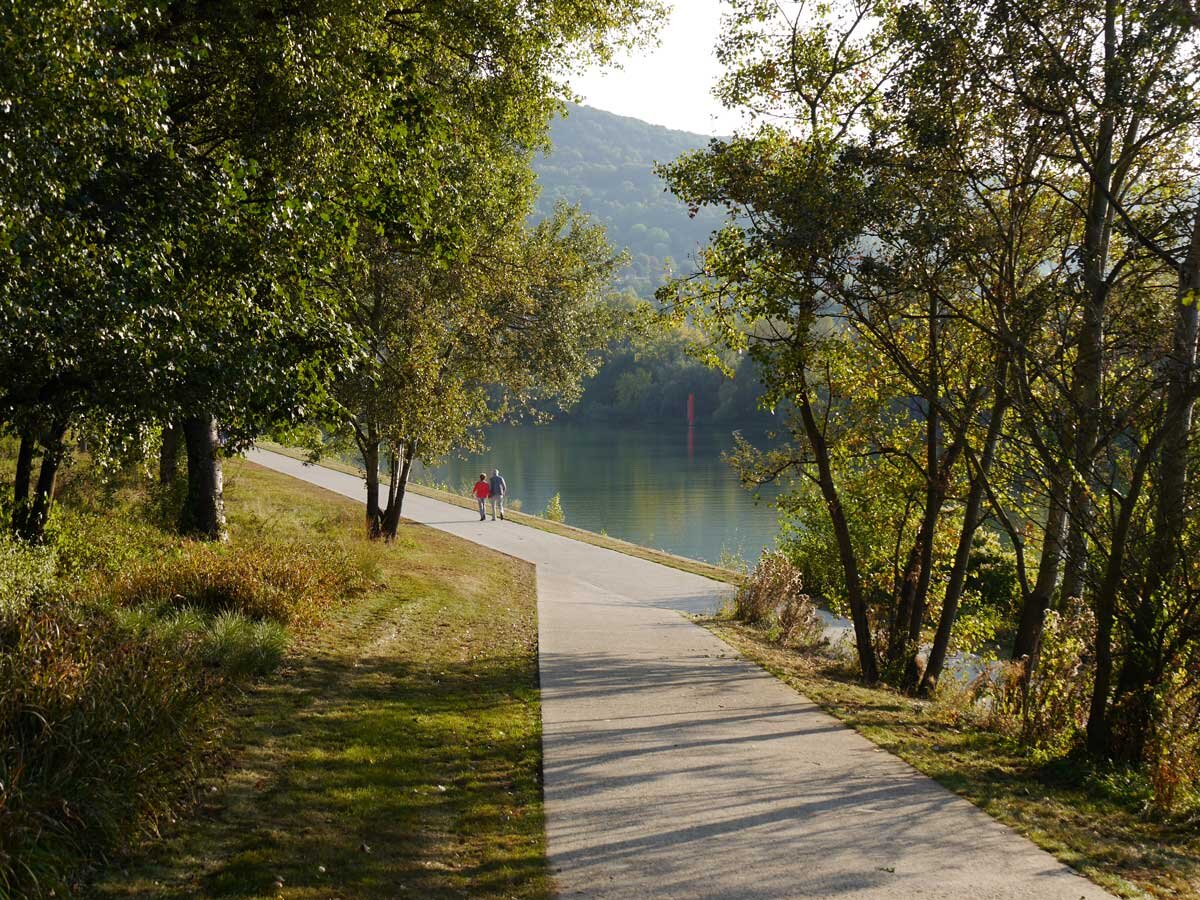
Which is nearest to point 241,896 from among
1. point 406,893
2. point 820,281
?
point 406,893

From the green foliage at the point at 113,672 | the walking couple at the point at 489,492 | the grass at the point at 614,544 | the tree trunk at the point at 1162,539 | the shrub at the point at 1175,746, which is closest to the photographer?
the green foliage at the point at 113,672

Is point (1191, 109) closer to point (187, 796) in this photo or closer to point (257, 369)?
point (257, 369)

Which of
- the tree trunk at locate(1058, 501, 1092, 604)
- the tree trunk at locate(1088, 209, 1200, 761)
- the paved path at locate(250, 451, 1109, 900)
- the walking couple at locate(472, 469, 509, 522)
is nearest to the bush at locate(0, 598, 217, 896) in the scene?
the paved path at locate(250, 451, 1109, 900)

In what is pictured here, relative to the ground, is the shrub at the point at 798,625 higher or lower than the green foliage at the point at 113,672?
lower

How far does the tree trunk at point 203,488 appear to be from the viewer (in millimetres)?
14195

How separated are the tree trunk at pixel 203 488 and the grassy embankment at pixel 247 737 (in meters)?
1.89

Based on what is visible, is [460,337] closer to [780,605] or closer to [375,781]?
[780,605]

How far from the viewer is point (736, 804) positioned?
6355 millimetres

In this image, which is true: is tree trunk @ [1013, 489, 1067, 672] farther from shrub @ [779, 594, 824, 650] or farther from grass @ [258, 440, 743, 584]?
grass @ [258, 440, 743, 584]

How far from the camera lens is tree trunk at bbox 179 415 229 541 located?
46.6 feet

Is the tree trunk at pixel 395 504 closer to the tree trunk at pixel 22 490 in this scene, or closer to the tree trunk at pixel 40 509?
the tree trunk at pixel 40 509

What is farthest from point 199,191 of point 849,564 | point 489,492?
point 489,492

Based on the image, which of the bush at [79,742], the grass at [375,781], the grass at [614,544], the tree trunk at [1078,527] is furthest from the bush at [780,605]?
the bush at [79,742]

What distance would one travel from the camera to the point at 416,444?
16.0 meters
